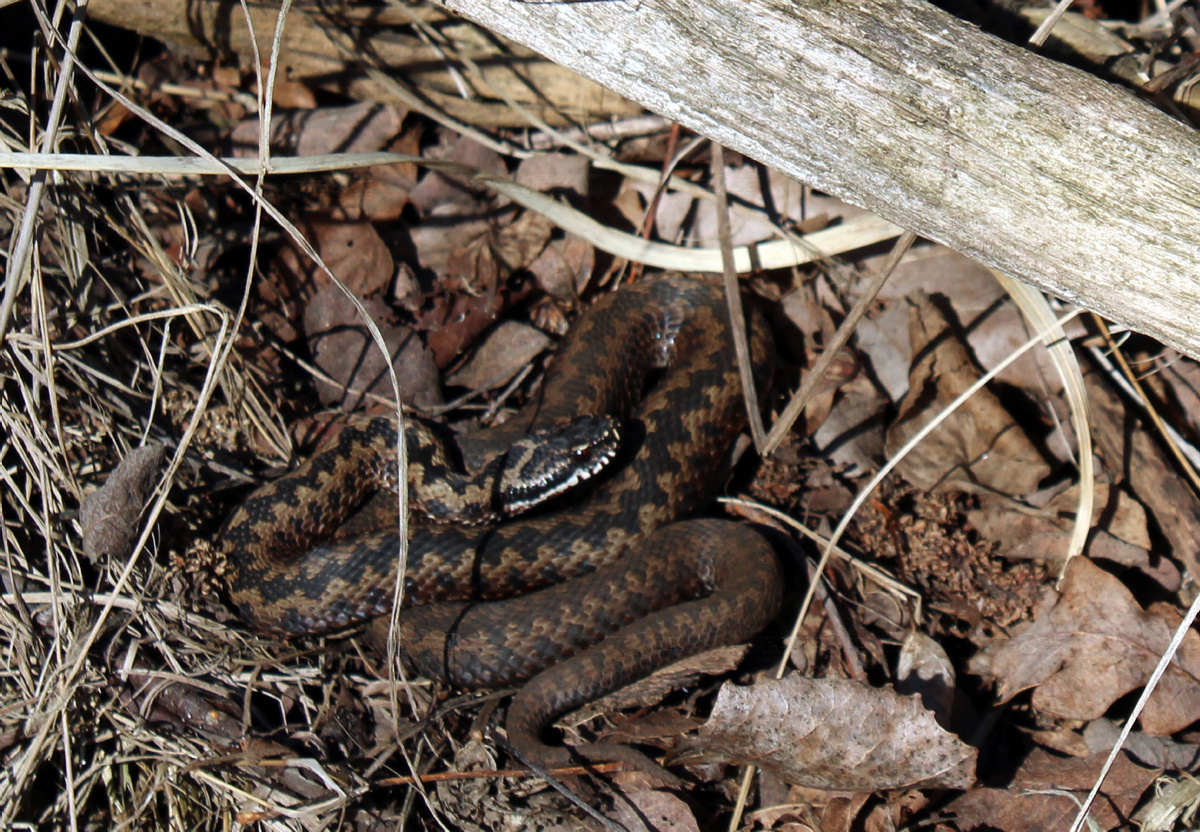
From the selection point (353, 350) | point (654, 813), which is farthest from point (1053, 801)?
point (353, 350)

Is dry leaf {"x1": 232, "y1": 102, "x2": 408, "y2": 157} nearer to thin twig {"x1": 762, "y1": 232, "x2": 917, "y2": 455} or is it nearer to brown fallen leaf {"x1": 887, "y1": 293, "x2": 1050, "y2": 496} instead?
thin twig {"x1": 762, "y1": 232, "x2": 917, "y2": 455}

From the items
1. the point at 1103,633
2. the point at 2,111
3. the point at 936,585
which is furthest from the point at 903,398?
the point at 2,111

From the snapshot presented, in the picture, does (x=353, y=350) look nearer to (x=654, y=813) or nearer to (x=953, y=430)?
(x=654, y=813)

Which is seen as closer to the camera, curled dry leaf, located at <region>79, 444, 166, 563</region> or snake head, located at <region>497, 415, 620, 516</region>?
curled dry leaf, located at <region>79, 444, 166, 563</region>

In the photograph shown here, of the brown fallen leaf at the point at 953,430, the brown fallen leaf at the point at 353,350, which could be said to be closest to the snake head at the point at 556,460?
the brown fallen leaf at the point at 353,350

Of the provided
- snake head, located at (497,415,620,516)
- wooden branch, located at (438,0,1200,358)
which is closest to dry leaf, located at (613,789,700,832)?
snake head, located at (497,415,620,516)

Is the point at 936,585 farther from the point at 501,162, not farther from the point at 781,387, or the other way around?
the point at 501,162

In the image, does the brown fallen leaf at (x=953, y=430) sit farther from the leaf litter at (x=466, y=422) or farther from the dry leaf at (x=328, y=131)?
the dry leaf at (x=328, y=131)
